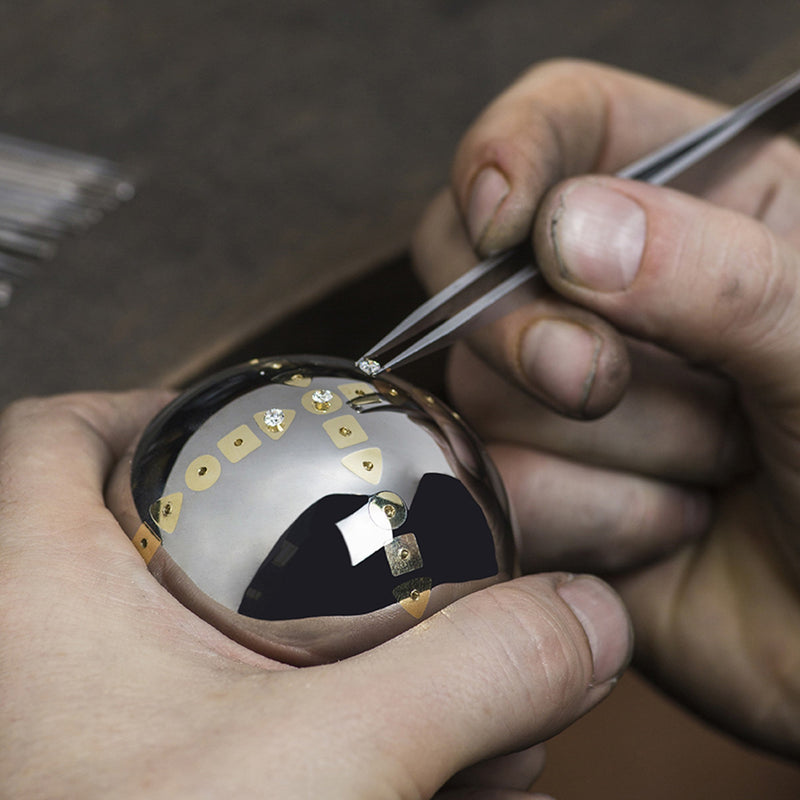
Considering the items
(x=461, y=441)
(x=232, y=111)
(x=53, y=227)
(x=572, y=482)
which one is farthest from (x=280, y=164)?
(x=461, y=441)

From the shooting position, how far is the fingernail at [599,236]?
0.51 meters

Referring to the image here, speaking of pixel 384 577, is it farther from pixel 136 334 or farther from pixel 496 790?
pixel 136 334

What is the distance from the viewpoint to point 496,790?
416 mm

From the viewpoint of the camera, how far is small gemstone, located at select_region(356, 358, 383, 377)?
437 mm

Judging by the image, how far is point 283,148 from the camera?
0.85 m

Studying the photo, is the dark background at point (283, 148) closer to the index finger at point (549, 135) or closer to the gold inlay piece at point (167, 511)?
the index finger at point (549, 135)

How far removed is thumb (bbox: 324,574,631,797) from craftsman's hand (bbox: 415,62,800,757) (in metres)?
0.21

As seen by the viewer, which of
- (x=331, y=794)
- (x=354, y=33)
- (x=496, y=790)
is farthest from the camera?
(x=354, y=33)

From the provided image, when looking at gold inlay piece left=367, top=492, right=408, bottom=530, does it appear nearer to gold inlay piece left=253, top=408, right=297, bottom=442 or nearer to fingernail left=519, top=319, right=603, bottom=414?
gold inlay piece left=253, top=408, right=297, bottom=442

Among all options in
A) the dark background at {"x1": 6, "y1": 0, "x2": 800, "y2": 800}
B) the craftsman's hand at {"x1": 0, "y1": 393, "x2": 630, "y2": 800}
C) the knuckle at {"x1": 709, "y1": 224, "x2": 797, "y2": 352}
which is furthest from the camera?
the dark background at {"x1": 6, "y1": 0, "x2": 800, "y2": 800}

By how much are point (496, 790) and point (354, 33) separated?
823 millimetres

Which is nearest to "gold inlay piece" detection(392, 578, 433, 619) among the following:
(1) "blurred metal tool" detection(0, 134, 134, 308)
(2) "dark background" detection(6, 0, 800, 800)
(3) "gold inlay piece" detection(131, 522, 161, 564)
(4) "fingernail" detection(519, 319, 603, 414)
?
(3) "gold inlay piece" detection(131, 522, 161, 564)

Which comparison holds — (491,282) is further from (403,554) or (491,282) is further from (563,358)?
(403,554)

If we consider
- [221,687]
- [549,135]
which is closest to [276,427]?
[221,687]
